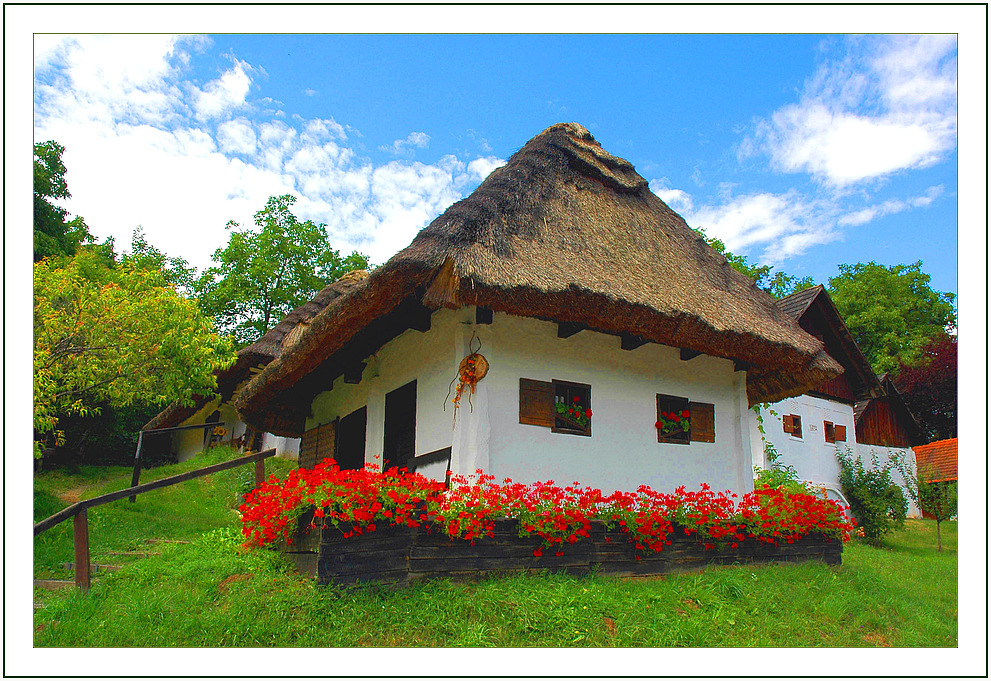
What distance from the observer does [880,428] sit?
2112cm

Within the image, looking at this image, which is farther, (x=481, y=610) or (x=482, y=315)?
(x=482, y=315)

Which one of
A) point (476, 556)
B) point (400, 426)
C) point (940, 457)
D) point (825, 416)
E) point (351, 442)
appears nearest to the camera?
point (476, 556)

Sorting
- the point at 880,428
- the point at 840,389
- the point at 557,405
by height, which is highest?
the point at 840,389

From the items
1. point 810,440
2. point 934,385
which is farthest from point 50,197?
point 934,385

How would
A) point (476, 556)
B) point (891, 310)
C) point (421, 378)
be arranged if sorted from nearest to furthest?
1. point (476, 556)
2. point (421, 378)
3. point (891, 310)

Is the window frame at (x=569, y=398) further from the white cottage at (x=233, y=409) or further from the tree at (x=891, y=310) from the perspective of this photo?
the tree at (x=891, y=310)

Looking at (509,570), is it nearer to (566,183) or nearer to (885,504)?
(566,183)

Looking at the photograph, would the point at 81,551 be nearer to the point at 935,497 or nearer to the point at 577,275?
the point at 577,275

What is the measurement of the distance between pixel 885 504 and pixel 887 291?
58.2 ft

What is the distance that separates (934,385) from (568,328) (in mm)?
23314

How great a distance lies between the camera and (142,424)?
73.5ft

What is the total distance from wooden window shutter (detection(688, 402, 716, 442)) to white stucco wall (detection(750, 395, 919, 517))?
7986mm

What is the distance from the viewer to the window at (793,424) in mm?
17328
